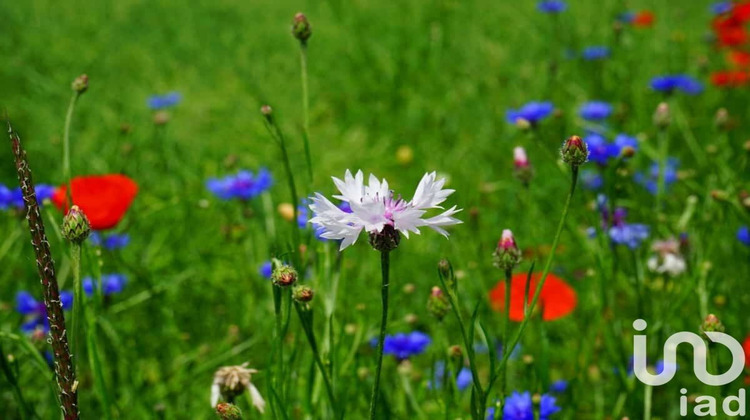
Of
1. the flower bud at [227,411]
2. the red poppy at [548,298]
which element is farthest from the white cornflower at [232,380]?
Result: the red poppy at [548,298]

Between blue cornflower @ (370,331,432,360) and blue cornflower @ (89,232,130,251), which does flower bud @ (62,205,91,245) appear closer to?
blue cornflower @ (370,331,432,360)

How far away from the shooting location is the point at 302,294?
79 cm

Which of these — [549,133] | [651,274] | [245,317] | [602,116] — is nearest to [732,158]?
[602,116]

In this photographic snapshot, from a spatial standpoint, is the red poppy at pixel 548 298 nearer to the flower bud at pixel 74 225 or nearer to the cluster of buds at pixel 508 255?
the cluster of buds at pixel 508 255

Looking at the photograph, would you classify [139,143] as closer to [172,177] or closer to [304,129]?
[172,177]

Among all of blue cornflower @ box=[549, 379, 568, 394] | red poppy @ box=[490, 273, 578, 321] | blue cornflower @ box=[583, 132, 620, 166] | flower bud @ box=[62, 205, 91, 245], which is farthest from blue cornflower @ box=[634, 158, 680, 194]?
flower bud @ box=[62, 205, 91, 245]

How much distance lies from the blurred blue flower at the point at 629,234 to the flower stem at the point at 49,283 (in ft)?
3.03

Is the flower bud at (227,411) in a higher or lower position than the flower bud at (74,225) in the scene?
lower

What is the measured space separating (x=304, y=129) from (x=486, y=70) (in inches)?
73.4

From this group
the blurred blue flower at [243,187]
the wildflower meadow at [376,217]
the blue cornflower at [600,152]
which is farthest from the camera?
the blurred blue flower at [243,187]

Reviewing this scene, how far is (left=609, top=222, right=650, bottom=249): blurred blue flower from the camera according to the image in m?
1.31

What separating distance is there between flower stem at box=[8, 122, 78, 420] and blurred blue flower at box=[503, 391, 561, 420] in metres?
0.54

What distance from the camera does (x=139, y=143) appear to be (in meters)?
2.43

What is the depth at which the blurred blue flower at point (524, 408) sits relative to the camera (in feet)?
3.28
